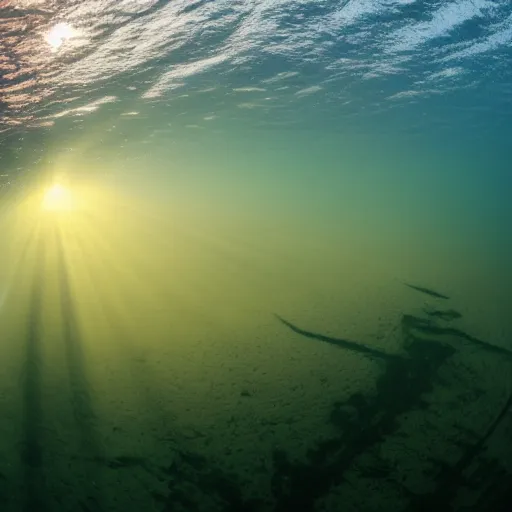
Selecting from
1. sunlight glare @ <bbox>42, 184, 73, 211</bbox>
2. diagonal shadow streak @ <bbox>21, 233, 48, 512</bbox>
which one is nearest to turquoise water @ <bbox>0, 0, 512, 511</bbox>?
diagonal shadow streak @ <bbox>21, 233, 48, 512</bbox>

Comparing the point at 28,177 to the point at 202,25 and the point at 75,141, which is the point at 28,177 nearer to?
the point at 75,141

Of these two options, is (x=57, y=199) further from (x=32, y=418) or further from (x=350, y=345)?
(x=350, y=345)

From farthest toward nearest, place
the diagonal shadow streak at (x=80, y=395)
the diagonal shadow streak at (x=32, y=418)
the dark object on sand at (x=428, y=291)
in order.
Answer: the dark object on sand at (x=428, y=291) → the diagonal shadow streak at (x=80, y=395) → the diagonal shadow streak at (x=32, y=418)

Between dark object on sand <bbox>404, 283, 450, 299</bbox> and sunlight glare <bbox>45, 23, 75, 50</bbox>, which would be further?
dark object on sand <bbox>404, 283, 450, 299</bbox>

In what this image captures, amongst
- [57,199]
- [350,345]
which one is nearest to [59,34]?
[350,345]

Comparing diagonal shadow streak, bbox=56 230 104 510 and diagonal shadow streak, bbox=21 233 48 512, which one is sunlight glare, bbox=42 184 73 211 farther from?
diagonal shadow streak, bbox=21 233 48 512

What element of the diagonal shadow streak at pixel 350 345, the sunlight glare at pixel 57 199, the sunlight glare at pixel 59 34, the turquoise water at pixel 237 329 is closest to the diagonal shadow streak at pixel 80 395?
the turquoise water at pixel 237 329

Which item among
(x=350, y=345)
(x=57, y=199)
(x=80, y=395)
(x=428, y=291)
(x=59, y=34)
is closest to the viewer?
(x=80, y=395)

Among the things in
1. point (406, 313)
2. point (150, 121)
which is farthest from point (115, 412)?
point (150, 121)

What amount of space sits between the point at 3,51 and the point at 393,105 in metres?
13.5

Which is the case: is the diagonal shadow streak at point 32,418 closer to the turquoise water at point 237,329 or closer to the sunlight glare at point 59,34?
the turquoise water at point 237,329

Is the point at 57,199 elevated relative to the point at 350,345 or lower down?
elevated

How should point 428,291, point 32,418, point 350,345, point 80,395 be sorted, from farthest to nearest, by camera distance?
point 428,291, point 350,345, point 80,395, point 32,418

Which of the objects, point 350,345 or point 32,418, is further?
point 350,345
